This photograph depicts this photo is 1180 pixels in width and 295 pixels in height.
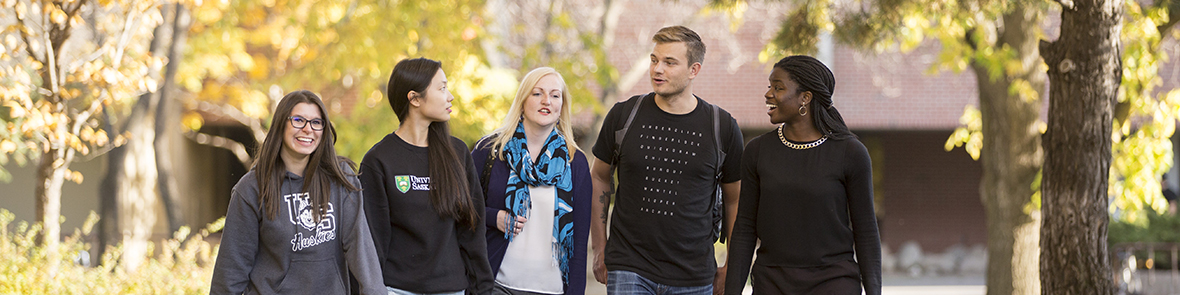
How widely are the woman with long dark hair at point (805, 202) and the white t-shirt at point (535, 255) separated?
2.67 ft

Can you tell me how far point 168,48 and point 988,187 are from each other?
9.24 metres

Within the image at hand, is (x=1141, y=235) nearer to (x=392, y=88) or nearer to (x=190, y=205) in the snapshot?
(x=392, y=88)

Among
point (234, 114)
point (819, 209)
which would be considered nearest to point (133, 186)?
point (234, 114)

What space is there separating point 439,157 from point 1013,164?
21.6 feet

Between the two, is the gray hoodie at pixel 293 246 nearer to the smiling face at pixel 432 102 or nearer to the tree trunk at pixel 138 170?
the smiling face at pixel 432 102

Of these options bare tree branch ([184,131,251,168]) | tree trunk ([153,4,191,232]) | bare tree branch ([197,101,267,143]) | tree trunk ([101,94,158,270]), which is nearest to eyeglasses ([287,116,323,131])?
tree trunk ([101,94,158,270])

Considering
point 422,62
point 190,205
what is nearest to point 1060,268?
point 422,62

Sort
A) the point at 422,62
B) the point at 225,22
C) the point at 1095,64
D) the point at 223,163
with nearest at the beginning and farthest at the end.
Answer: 1. the point at 422,62
2. the point at 1095,64
3. the point at 225,22
4. the point at 223,163

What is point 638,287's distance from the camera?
3.88 m

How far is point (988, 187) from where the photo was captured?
8930mm

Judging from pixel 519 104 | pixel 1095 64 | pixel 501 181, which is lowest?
pixel 501 181

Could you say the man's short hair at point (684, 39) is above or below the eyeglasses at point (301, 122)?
above

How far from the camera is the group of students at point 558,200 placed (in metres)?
3.40

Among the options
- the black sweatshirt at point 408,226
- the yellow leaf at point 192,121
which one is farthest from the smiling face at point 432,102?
the yellow leaf at point 192,121
